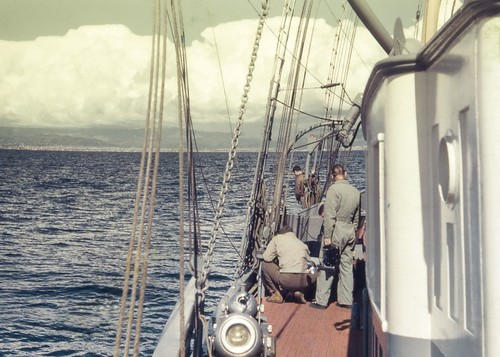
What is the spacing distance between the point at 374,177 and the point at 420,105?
102 centimetres

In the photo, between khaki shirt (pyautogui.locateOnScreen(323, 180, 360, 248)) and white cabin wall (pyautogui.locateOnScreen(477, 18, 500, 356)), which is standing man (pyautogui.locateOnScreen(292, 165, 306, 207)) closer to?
khaki shirt (pyautogui.locateOnScreen(323, 180, 360, 248))

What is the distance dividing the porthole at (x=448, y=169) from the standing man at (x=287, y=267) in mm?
4839

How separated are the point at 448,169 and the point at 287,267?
5.06 meters

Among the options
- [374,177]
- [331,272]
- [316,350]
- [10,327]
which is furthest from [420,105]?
[10,327]

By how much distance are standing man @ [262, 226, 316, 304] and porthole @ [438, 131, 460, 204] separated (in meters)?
4.84

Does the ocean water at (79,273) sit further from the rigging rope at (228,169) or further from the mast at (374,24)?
the mast at (374,24)

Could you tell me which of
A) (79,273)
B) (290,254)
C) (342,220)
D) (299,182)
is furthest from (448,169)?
(79,273)

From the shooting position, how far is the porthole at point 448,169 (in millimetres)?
2324

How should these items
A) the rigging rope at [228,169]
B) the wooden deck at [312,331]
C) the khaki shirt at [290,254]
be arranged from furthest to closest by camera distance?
the khaki shirt at [290,254]
the wooden deck at [312,331]
the rigging rope at [228,169]

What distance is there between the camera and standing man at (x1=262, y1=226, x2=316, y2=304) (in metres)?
7.38

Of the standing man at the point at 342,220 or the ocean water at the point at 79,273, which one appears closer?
the standing man at the point at 342,220

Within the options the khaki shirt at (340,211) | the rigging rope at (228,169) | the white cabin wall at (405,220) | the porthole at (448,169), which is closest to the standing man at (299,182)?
the khaki shirt at (340,211)

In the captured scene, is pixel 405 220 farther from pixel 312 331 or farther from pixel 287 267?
pixel 287 267

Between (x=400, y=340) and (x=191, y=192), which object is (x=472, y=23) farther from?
(x=191, y=192)
